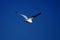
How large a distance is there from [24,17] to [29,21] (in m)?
0.40

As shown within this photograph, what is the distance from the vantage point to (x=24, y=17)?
6.46 m

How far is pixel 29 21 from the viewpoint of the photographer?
20.2 ft
